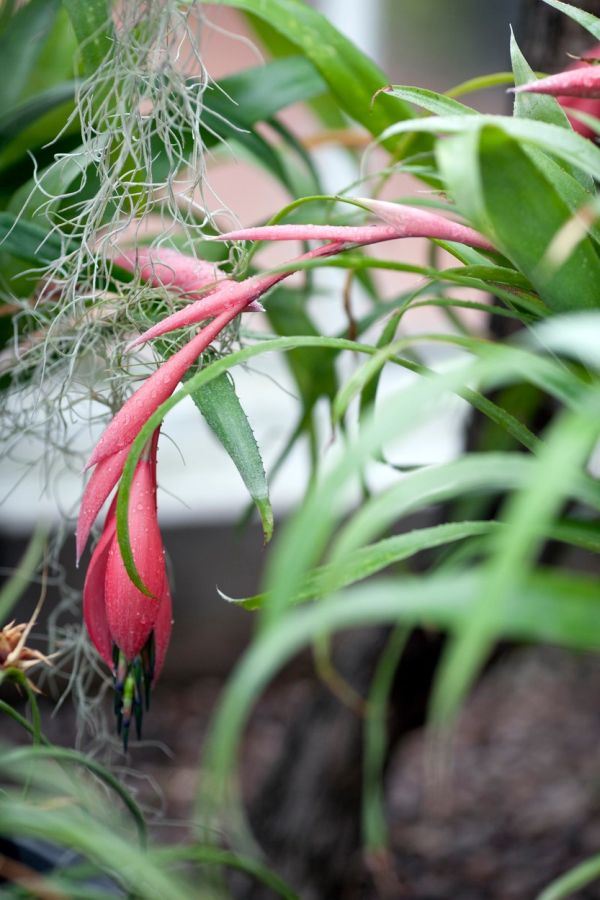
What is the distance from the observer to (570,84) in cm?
38

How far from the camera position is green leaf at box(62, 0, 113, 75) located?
50 centimetres

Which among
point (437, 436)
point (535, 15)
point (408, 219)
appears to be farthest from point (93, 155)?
point (437, 436)

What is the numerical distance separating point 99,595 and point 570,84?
0.29m

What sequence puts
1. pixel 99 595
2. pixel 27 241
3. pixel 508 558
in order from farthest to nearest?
pixel 27 241 < pixel 99 595 < pixel 508 558

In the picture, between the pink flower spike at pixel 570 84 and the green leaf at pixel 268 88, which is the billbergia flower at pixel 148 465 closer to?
the pink flower spike at pixel 570 84

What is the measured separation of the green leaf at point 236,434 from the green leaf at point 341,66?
0.23 metres

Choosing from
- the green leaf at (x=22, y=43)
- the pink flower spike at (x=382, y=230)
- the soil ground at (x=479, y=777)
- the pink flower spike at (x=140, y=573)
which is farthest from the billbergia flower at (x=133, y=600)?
the soil ground at (x=479, y=777)

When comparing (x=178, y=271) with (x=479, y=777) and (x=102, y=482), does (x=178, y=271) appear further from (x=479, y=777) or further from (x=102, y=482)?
(x=479, y=777)

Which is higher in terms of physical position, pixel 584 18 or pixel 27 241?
pixel 584 18

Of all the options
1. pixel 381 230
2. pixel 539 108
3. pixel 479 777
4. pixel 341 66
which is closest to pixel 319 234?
pixel 381 230

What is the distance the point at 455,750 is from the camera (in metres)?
1.37

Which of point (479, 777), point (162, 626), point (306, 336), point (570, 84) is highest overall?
point (570, 84)

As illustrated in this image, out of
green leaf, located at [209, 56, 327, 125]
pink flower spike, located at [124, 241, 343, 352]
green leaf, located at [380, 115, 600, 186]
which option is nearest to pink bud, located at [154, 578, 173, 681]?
pink flower spike, located at [124, 241, 343, 352]

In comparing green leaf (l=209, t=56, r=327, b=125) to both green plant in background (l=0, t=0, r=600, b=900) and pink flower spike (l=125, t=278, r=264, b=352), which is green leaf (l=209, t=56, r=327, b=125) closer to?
green plant in background (l=0, t=0, r=600, b=900)
